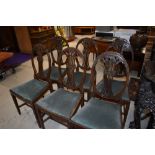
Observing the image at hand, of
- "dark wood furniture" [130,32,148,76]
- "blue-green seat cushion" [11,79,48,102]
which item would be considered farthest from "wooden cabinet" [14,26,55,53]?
"dark wood furniture" [130,32,148,76]

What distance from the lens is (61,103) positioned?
64.8 inches

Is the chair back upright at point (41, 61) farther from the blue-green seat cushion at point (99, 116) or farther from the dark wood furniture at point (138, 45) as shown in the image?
the dark wood furniture at point (138, 45)

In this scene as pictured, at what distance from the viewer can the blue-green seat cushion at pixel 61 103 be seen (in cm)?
155

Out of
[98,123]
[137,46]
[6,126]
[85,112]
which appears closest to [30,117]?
[6,126]

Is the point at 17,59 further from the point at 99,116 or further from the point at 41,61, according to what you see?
the point at 99,116

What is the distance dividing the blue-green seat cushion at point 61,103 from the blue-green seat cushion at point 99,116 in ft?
0.42

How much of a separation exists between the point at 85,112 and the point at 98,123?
187 millimetres

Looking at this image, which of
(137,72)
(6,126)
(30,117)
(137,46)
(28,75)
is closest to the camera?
(6,126)

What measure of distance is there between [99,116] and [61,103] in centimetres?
46

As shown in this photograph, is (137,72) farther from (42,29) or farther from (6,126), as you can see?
(42,29)

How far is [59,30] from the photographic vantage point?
17.5 ft

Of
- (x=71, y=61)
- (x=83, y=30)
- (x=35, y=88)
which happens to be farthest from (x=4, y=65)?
(x=83, y=30)

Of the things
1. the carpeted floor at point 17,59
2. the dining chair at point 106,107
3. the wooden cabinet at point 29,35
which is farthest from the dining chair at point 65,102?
the wooden cabinet at point 29,35

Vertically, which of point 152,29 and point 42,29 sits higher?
point 152,29
